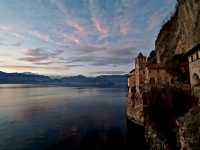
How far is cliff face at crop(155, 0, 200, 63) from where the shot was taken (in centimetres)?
3266

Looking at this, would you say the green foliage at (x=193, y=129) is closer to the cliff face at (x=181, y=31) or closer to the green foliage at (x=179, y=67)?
the cliff face at (x=181, y=31)

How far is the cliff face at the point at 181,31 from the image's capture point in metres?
32.7

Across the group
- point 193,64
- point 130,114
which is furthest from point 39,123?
point 193,64

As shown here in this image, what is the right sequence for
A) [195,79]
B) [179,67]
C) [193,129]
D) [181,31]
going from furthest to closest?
[181,31] < [179,67] < [195,79] < [193,129]

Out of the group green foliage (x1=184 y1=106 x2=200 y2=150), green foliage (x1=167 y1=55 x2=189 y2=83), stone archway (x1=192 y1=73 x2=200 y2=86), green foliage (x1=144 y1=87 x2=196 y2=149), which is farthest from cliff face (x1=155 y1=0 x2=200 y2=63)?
green foliage (x1=184 y1=106 x2=200 y2=150)

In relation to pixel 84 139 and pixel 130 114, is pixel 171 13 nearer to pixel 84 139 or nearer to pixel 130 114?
pixel 130 114

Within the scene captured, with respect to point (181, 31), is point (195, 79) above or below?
below

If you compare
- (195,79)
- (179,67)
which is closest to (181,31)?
(179,67)

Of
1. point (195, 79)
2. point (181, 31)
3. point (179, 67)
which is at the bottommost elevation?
point (195, 79)

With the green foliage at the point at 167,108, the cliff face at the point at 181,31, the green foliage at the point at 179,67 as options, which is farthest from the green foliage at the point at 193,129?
the green foliage at the point at 179,67

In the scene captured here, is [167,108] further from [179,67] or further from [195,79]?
[179,67]

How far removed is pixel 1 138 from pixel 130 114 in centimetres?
3660

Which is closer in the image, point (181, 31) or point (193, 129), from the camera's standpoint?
point (193, 129)

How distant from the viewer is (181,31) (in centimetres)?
4447
